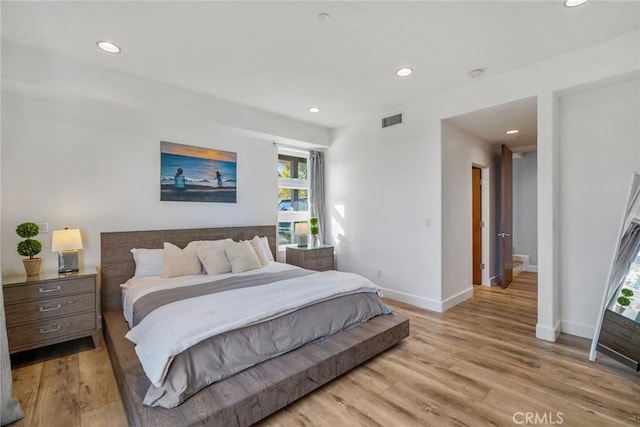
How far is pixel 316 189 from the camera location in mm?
5230

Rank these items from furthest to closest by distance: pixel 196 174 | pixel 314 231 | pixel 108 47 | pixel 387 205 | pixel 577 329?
pixel 314 231 → pixel 387 205 → pixel 196 174 → pixel 577 329 → pixel 108 47

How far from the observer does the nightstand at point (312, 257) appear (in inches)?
181

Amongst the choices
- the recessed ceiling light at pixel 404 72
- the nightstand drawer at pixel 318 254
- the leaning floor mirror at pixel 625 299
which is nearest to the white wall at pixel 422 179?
the nightstand drawer at pixel 318 254

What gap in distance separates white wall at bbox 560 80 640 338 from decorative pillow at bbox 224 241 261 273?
3.48 metres

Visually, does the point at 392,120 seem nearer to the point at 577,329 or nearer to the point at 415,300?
the point at 415,300

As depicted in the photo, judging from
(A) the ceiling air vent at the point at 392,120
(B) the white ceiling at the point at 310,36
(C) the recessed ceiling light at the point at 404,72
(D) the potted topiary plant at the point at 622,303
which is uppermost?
(C) the recessed ceiling light at the point at 404,72

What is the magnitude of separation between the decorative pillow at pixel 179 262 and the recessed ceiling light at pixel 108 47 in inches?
79.7

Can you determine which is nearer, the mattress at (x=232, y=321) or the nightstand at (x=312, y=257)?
the mattress at (x=232, y=321)

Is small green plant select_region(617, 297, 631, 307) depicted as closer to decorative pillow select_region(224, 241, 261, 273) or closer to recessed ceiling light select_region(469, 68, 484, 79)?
recessed ceiling light select_region(469, 68, 484, 79)

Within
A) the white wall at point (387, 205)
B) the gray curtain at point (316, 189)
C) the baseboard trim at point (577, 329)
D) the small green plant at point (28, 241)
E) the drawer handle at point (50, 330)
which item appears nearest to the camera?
the drawer handle at point (50, 330)

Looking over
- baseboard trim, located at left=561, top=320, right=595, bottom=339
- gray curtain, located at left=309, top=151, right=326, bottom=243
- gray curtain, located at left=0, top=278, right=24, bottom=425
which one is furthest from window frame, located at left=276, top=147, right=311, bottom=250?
baseboard trim, located at left=561, top=320, right=595, bottom=339

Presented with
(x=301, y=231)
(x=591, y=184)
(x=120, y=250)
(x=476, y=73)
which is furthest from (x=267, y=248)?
(x=591, y=184)

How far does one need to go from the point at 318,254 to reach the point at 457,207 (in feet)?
7.26

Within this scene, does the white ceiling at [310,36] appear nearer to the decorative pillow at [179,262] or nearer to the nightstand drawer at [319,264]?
the decorative pillow at [179,262]
